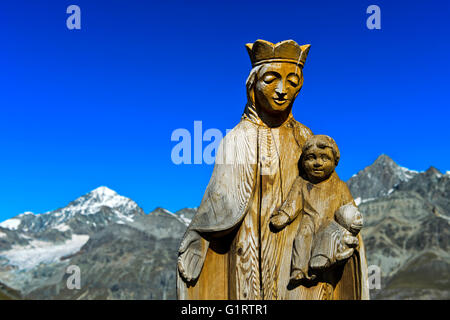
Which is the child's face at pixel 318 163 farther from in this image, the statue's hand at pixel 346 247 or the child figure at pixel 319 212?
the statue's hand at pixel 346 247

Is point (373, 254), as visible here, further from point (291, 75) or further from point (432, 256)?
point (291, 75)

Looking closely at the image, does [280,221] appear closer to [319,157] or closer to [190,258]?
[319,157]

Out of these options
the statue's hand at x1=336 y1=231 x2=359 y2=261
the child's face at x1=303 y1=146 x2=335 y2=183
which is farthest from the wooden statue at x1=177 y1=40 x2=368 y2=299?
the child's face at x1=303 y1=146 x2=335 y2=183

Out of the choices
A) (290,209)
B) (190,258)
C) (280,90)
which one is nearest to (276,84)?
(280,90)

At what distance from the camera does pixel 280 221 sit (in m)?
8.31

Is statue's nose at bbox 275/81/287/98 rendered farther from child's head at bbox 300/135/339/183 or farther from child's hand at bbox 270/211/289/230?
child's hand at bbox 270/211/289/230

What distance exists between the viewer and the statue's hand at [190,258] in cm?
823

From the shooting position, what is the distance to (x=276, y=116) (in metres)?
9.12

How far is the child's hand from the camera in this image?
27.3 feet

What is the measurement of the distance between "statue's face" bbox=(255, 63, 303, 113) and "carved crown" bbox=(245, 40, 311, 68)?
0.34 feet

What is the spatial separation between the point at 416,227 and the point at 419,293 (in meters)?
63.9

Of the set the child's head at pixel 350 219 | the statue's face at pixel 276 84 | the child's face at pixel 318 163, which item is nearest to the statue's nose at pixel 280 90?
the statue's face at pixel 276 84

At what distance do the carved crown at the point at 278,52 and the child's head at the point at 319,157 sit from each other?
1432 mm
